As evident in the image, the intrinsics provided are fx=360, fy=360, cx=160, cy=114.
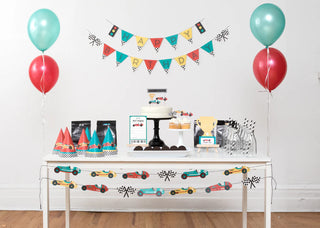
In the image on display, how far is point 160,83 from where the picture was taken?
3240 millimetres

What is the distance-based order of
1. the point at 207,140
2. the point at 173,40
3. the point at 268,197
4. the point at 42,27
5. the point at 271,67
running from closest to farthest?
the point at 268,197 → the point at 207,140 → the point at 42,27 → the point at 271,67 → the point at 173,40

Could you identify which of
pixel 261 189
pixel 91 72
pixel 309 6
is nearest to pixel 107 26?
pixel 91 72

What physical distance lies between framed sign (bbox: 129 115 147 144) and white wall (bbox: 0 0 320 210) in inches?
38.8

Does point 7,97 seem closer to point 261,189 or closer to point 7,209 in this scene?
point 7,209

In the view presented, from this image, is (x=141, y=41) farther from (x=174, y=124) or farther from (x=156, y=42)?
(x=174, y=124)

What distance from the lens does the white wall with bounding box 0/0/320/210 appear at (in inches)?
127

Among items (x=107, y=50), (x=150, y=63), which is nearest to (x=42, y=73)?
(x=107, y=50)

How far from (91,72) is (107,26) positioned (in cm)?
44

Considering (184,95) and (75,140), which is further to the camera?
(184,95)

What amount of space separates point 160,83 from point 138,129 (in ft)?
3.49

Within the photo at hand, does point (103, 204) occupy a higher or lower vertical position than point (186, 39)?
lower

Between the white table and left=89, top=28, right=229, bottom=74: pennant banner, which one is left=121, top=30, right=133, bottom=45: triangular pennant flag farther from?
the white table

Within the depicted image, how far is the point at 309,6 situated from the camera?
10.5ft

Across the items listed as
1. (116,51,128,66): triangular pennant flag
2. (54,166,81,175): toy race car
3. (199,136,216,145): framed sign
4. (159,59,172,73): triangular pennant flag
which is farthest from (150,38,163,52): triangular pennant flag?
(54,166,81,175): toy race car
